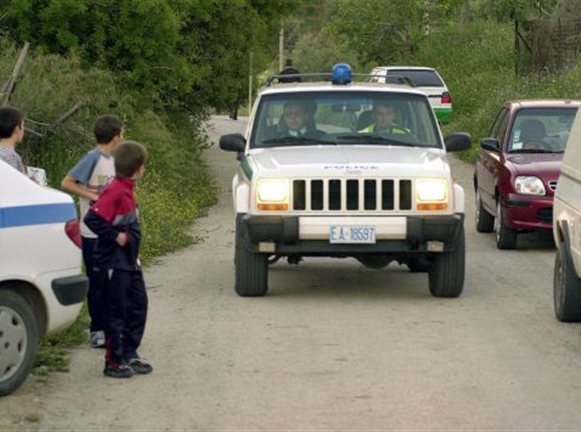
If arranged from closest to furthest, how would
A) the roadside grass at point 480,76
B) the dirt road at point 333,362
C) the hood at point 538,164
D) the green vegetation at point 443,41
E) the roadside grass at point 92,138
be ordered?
1. the dirt road at point 333,362
2. the hood at point 538,164
3. the roadside grass at point 92,138
4. the roadside grass at point 480,76
5. the green vegetation at point 443,41

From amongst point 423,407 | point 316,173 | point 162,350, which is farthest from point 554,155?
point 423,407

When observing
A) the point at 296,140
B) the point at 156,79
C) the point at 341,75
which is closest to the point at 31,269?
the point at 296,140

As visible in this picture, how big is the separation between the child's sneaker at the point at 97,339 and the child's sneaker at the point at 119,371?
1.01 m

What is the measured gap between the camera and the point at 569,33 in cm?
3784

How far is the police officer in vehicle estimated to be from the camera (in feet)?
47.2

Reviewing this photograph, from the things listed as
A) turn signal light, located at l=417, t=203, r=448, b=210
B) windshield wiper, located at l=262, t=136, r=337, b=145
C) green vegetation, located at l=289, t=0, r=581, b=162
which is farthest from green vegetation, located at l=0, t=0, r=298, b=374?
green vegetation, located at l=289, t=0, r=581, b=162

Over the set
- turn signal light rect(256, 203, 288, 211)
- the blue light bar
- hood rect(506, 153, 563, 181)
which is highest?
the blue light bar

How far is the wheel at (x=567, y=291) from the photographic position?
12.1m

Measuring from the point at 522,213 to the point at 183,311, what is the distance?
5370 millimetres

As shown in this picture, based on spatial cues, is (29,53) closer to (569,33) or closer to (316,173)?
(316,173)

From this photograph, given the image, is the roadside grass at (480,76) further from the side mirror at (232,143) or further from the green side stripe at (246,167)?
the green side stripe at (246,167)

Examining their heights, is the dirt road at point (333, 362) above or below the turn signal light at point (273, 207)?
below

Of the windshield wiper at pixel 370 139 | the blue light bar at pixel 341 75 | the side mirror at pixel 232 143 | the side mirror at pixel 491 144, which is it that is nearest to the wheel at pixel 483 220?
the side mirror at pixel 491 144

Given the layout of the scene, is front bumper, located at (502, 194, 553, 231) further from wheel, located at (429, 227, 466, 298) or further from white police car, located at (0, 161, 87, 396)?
white police car, located at (0, 161, 87, 396)
